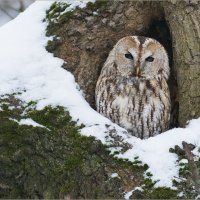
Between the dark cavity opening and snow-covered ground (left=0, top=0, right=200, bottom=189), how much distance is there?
2.38 ft

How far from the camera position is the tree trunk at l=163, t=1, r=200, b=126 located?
4449 mm

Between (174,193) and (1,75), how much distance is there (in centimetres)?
164

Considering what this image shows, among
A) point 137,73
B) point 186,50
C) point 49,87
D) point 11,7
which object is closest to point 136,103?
point 137,73

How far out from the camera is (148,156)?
3.74 meters

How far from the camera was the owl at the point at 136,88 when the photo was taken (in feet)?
15.1

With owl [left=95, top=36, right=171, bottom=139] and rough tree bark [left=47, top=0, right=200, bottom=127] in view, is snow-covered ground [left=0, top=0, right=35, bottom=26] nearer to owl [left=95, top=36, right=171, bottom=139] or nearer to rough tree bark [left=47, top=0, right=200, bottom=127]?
rough tree bark [left=47, top=0, right=200, bottom=127]

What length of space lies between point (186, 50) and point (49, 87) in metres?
1.12

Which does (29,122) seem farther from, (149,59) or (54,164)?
(149,59)

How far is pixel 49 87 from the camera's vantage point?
432 centimetres

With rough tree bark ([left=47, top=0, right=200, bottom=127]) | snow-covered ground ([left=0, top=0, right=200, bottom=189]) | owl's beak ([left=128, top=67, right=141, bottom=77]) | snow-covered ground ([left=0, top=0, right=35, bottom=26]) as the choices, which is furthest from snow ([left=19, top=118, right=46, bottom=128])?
A: snow-covered ground ([left=0, top=0, right=35, bottom=26])

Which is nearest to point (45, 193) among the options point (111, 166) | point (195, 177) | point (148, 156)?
point (111, 166)

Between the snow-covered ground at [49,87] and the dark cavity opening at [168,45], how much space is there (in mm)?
726

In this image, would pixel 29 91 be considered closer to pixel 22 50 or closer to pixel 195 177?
pixel 22 50

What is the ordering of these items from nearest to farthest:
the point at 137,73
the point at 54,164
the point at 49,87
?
1. the point at 54,164
2. the point at 49,87
3. the point at 137,73
